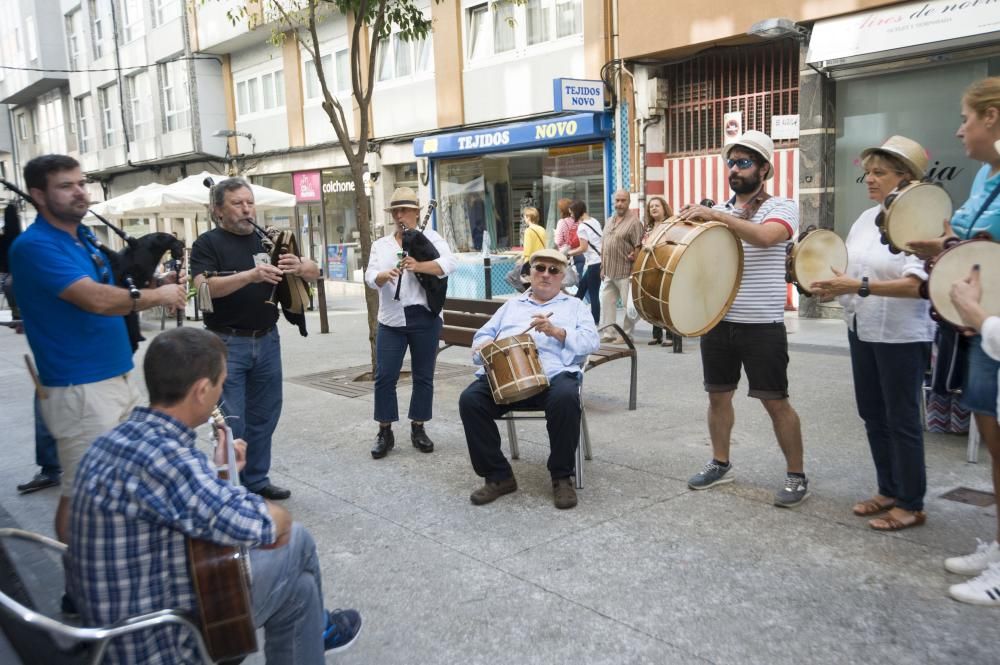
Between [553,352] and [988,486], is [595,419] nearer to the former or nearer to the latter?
[553,352]

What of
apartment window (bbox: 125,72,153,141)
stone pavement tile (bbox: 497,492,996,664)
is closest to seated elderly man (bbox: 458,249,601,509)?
stone pavement tile (bbox: 497,492,996,664)

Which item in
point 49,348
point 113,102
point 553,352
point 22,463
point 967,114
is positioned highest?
point 113,102

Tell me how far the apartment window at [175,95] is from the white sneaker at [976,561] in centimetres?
2439

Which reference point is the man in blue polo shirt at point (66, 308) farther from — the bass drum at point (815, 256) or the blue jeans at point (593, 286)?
the blue jeans at point (593, 286)

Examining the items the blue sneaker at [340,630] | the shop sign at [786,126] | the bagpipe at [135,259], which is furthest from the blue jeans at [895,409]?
the shop sign at [786,126]

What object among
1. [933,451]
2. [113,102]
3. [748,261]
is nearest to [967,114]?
[748,261]

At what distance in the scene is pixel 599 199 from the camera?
1434cm

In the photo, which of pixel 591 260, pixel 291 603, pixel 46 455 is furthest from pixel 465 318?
pixel 291 603

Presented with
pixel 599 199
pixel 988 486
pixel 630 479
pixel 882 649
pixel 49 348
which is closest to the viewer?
pixel 882 649

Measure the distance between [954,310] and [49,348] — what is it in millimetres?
3612

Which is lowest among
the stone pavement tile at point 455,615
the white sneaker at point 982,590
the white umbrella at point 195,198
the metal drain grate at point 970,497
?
the stone pavement tile at point 455,615

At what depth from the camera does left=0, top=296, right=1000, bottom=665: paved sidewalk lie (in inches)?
120

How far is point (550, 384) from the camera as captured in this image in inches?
181

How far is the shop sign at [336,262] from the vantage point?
69.0ft
